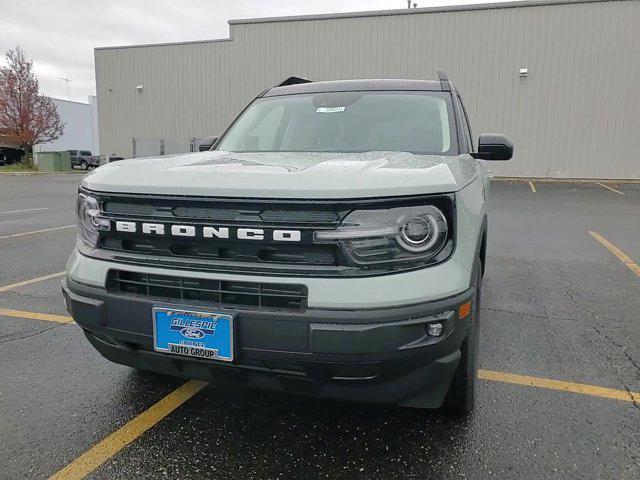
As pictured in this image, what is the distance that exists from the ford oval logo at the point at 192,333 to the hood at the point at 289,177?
56 cm

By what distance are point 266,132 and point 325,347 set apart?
7.31 feet

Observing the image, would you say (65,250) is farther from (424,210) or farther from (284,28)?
(284,28)

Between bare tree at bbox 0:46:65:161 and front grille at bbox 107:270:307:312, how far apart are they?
3773 centimetres

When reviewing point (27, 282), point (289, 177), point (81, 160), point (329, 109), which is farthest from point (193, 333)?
point (81, 160)

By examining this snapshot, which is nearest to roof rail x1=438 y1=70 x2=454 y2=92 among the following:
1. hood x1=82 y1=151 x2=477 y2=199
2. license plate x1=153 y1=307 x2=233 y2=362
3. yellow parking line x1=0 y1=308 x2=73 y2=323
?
hood x1=82 y1=151 x2=477 y2=199

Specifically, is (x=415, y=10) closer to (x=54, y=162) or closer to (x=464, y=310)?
(x=464, y=310)

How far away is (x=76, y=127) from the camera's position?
53.0 meters

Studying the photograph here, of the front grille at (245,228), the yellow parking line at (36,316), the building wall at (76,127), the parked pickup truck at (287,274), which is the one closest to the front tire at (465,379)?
the parked pickup truck at (287,274)

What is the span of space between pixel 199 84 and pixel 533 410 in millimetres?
25676

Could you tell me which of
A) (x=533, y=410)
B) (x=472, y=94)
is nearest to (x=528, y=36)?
(x=472, y=94)

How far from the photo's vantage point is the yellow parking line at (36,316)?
13.4 feet

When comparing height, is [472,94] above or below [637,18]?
below

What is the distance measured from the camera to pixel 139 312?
211 cm

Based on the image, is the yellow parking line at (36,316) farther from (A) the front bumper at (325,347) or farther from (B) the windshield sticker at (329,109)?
(B) the windshield sticker at (329,109)
